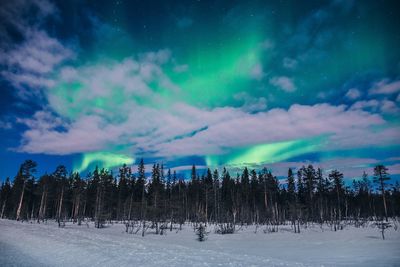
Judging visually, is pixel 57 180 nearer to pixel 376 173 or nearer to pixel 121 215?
pixel 121 215

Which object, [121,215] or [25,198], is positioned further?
[25,198]

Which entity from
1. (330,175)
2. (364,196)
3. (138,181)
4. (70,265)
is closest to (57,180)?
(138,181)

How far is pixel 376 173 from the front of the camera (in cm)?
6109

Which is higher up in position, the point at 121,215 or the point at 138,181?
the point at 138,181

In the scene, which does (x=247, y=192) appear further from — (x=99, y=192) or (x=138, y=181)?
(x=99, y=192)

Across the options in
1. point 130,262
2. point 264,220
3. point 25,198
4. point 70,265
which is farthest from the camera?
point 25,198

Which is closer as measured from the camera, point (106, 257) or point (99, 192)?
point (106, 257)

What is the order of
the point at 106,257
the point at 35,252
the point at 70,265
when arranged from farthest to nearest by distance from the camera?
the point at 35,252 → the point at 106,257 → the point at 70,265

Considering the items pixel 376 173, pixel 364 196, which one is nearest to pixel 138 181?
pixel 376 173

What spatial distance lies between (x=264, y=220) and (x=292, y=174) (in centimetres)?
1922

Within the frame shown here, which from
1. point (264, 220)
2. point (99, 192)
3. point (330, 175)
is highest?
point (330, 175)

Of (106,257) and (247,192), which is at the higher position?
(247,192)

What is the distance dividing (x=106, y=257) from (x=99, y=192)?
51341 mm

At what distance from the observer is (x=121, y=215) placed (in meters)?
69.2
